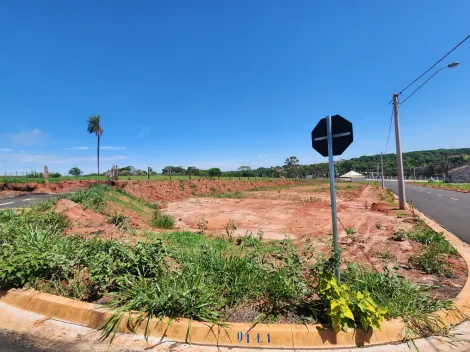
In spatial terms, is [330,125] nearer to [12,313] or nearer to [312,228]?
[12,313]

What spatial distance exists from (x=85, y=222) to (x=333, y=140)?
7.20 meters

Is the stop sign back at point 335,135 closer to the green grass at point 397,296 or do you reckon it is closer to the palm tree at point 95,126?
the green grass at point 397,296

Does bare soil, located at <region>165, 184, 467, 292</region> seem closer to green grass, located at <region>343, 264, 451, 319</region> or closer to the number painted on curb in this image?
A: green grass, located at <region>343, 264, 451, 319</region>

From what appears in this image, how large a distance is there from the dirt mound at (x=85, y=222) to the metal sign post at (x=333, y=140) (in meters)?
4.94

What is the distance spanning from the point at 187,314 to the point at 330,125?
2902 mm

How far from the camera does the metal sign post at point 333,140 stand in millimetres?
3232

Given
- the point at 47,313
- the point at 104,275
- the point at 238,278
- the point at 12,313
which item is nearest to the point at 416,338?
the point at 238,278

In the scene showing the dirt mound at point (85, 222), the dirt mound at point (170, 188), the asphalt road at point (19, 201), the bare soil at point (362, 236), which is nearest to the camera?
the bare soil at point (362, 236)

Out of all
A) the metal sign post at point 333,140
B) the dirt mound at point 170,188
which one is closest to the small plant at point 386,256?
the metal sign post at point 333,140

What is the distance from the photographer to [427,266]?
4.65 metres

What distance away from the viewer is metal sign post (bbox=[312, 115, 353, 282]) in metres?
3.23

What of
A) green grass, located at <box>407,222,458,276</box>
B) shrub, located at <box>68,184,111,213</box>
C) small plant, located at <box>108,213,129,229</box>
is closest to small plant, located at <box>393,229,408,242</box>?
green grass, located at <box>407,222,458,276</box>

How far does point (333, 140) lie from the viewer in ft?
11.1

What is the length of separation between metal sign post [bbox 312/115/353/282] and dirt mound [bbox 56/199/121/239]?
494cm
